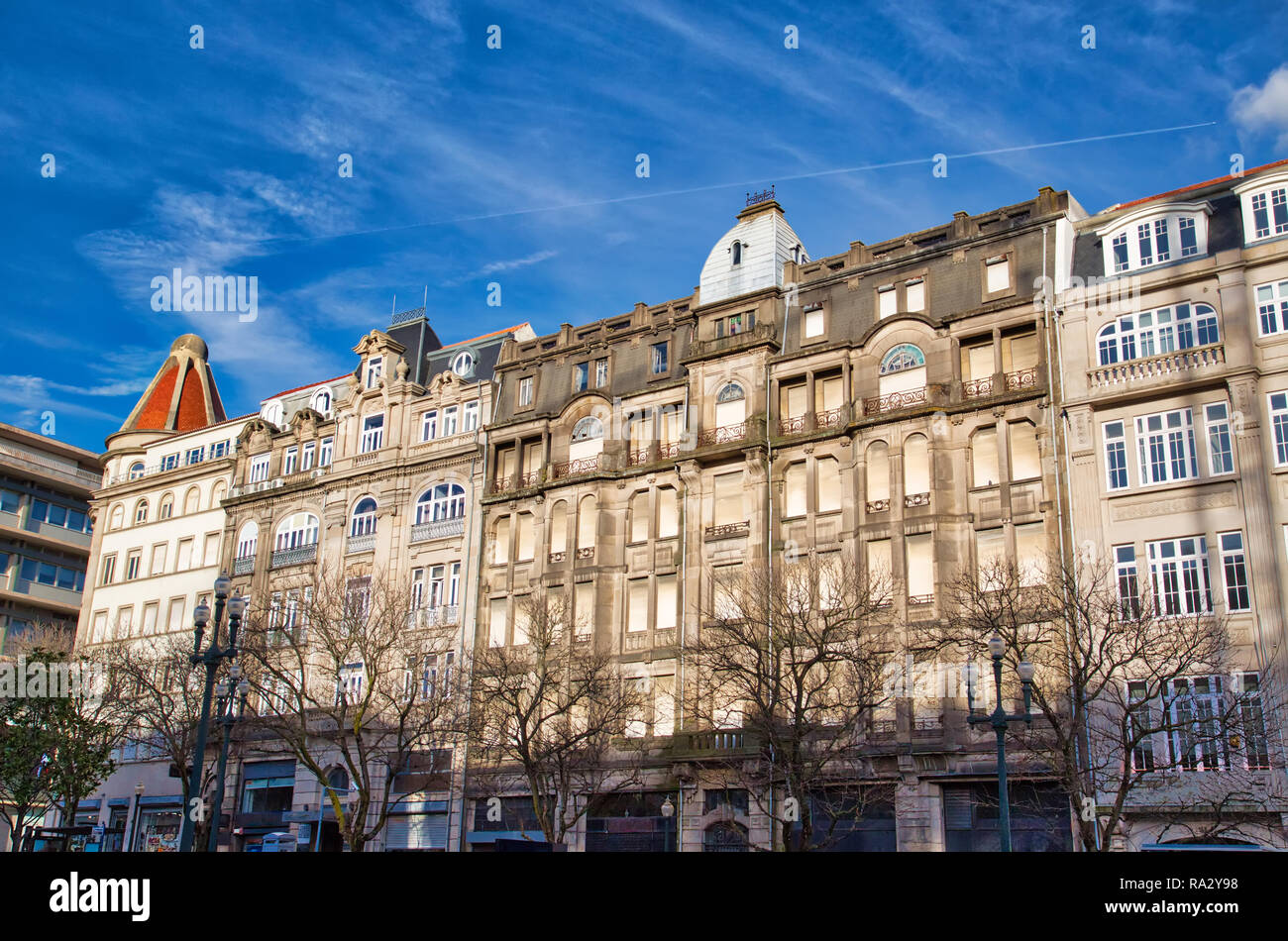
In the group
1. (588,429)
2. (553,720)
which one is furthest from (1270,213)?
(553,720)

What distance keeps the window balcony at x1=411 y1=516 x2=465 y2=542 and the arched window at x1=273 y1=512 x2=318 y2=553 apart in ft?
21.8

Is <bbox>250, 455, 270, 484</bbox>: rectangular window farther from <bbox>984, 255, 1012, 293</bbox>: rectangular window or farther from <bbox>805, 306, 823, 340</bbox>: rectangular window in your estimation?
<bbox>984, 255, 1012, 293</bbox>: rectangular window

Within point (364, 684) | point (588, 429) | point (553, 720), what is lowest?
point (553, 720)

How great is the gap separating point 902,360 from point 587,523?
1432 cm

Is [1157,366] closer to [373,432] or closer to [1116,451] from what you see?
[1116,451]

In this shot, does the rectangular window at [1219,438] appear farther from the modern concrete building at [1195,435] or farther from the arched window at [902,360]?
the arched window at [902,360]

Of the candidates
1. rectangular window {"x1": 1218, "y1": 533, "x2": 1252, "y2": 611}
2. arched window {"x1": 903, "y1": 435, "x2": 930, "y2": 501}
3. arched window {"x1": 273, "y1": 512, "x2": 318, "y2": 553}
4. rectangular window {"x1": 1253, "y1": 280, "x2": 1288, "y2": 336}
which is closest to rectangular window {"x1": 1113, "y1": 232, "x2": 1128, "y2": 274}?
rectangular window {"x1": 1253, "y1": 280, "x2": 1288, "y2": 336}

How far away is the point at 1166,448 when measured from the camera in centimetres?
3488

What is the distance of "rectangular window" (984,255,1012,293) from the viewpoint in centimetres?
4009

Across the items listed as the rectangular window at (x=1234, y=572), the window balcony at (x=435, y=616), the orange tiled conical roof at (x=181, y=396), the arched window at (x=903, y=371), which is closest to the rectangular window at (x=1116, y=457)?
the rectangular window at (x=1234, y=572)
